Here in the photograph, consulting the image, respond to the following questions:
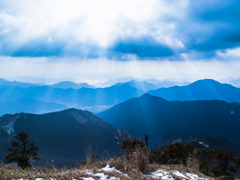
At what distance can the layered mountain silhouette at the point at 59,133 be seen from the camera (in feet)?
223

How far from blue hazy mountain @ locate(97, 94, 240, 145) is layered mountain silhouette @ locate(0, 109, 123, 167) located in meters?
38.4

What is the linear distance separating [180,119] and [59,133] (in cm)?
10766

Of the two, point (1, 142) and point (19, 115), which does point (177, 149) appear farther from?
point (19, 115)

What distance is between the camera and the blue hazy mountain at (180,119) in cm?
12719

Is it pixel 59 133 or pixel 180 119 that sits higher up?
pixel 180 119

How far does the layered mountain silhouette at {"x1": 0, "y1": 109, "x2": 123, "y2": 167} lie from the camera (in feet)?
223

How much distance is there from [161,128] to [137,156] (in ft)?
480

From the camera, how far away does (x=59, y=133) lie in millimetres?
79000

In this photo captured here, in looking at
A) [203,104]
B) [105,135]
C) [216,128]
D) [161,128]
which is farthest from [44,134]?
[203,104]

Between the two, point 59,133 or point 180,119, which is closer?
point 59,133

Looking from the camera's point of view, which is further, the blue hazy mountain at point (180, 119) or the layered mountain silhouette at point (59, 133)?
the blue hazy mountain at point (180, 119)

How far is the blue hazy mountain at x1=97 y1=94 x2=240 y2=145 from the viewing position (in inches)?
5007

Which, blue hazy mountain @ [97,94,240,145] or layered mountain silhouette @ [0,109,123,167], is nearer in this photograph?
layered mountain silhouette @ [0,109,123,167]

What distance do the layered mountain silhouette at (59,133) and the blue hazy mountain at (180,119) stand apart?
38.4 m
